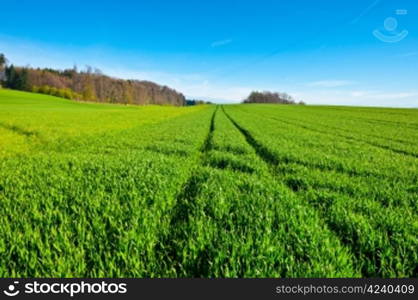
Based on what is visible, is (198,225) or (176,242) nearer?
(176,242)

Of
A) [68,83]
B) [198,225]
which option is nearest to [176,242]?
[198,225]

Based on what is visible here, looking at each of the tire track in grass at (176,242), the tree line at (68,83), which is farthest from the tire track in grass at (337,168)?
the tree line at (68,83)

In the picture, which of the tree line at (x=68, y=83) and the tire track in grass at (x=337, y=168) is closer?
the tire track in grass at (x=337, y=168)

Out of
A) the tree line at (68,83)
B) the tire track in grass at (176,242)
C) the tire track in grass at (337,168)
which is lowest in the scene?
the tire track in grass at (176,242)

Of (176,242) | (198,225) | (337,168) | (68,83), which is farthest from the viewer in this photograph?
(68,83)

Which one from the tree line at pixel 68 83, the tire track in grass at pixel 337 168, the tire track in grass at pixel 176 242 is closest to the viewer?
the tire track in grass at pixel 176 242

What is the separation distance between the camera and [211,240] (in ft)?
10.6

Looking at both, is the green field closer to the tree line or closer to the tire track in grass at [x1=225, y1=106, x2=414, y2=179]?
the tire track in grass at [x1=225, y1=106, x2=414, y2=179]

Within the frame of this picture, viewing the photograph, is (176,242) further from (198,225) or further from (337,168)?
(337,168)

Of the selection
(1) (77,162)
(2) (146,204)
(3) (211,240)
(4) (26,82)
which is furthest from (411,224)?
(4) (26,82)

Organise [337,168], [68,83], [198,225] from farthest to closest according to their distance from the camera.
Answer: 1. [68,83]
2. [337,168]
3. [198,225]

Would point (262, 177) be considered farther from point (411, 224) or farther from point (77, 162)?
point (77, 162)

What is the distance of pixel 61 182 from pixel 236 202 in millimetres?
3633

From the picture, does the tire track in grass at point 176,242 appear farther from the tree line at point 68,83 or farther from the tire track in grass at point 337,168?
the tree line at point 68,83
